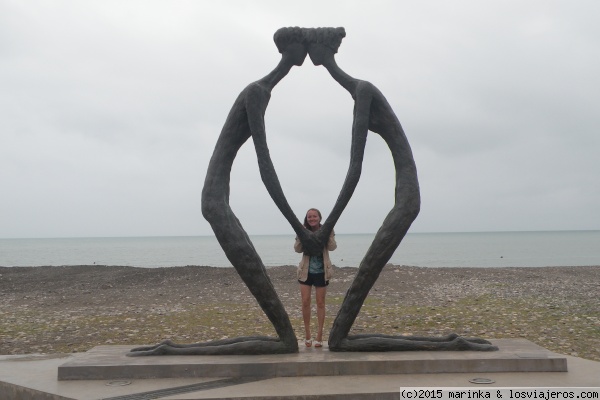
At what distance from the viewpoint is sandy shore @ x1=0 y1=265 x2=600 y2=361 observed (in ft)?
32.2

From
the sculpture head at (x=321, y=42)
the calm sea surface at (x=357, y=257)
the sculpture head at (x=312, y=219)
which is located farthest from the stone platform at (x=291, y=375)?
the calm sea surface at (x=357, y=257)

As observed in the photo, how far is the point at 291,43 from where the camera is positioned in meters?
6.83

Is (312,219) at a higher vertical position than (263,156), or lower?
lower

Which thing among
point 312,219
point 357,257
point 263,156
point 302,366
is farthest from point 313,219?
point 357,257

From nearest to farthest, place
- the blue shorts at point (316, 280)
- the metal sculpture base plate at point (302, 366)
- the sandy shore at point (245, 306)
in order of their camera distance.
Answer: the metal sculpture base plate at point (302, 366), the blue shorts at point (316, 280), the sandy shore at point (245, 306)

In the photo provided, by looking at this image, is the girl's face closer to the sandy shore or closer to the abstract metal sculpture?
the abstract metal sculpture

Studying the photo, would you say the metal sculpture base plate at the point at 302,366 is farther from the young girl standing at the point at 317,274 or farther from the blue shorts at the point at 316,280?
→ the blue shorts at the point at 316,280

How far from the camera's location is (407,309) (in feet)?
41.5

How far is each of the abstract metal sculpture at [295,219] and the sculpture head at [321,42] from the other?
0.40 ft

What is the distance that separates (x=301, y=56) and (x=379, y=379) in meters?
3.88

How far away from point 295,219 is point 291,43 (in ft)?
7.28

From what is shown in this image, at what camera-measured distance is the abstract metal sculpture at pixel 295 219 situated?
6227 millimetres

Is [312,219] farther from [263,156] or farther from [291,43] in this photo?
[291,43]

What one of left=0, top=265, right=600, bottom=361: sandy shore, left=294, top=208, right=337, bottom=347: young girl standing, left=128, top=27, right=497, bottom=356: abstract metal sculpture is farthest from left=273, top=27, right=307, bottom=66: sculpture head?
left=0, top=265, right=600, bottom=361: sandy shore
